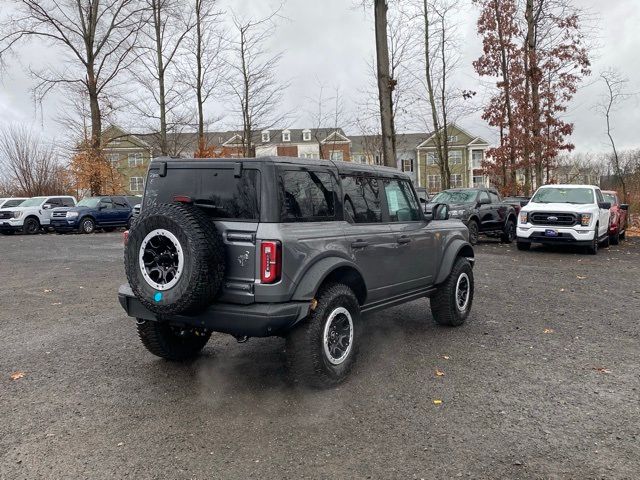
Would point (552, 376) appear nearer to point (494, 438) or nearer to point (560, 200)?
point (494, 438)

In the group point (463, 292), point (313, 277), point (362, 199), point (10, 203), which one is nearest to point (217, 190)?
point (313, 277)

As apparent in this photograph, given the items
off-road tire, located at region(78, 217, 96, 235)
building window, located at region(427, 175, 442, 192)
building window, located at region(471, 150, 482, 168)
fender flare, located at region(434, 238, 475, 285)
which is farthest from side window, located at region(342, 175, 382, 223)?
building window, located at region(427, 175, 442, 192)

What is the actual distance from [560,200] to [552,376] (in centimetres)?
Answer: 1072

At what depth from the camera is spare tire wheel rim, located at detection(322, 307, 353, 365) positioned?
4160 mm

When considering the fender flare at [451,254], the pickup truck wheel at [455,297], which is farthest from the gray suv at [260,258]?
the pickup truck wheel at [455,297]

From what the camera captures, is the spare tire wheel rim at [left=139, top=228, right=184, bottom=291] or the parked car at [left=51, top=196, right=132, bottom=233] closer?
the spare tire wheel rim at [left=139, top=228, right=184, bottom=291]

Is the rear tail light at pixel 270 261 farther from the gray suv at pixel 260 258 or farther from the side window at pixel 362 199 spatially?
the side window at pixel 362 199

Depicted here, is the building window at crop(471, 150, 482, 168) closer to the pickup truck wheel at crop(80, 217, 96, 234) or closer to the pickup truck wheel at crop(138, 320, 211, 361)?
the pickup truck wheel at crop(80, 217, 96, 234)

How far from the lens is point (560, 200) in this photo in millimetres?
13883

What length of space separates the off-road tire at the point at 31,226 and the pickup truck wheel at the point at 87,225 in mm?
2715

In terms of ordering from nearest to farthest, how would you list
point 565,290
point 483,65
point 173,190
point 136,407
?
point 136,407, point 173,190, point 565,290, point 483,65

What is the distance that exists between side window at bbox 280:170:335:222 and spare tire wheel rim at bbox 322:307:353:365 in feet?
2.77

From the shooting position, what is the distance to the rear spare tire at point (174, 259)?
3.68 m

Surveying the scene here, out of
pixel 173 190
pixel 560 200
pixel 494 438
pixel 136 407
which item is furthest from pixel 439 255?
pixel 560 200
